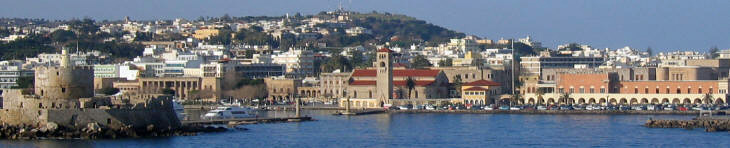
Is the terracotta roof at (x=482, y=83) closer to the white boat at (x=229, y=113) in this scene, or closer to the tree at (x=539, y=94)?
the tree at (x=539, y=94)

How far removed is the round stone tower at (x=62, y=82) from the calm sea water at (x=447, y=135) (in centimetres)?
257

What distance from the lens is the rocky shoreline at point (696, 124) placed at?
5358cm

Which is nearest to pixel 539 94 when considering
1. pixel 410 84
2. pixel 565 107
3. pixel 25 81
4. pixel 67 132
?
pixel 565 107

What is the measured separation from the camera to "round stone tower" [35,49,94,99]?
48.6 m

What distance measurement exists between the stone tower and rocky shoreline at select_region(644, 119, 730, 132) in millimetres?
19906

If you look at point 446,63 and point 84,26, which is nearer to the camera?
point 446,63

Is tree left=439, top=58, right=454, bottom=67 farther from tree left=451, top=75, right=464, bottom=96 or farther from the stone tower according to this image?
the stone tower

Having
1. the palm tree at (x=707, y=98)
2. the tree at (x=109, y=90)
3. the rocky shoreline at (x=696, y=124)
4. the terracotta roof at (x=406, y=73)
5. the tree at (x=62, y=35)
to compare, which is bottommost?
the rocky shoreline at (x=696, y=124)

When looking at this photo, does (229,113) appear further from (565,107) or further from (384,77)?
(565,107)

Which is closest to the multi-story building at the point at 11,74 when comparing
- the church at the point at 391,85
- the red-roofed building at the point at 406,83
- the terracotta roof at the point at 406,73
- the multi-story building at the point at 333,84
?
the multi-story building at the point at 333,84

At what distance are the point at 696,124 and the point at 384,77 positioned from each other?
72.6 ft

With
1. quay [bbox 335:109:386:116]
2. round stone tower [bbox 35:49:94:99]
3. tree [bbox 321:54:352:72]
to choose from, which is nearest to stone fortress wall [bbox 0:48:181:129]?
round stone tower [bbox 35:49:94:99]

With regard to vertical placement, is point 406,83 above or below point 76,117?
above

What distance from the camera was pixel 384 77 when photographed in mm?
75500
